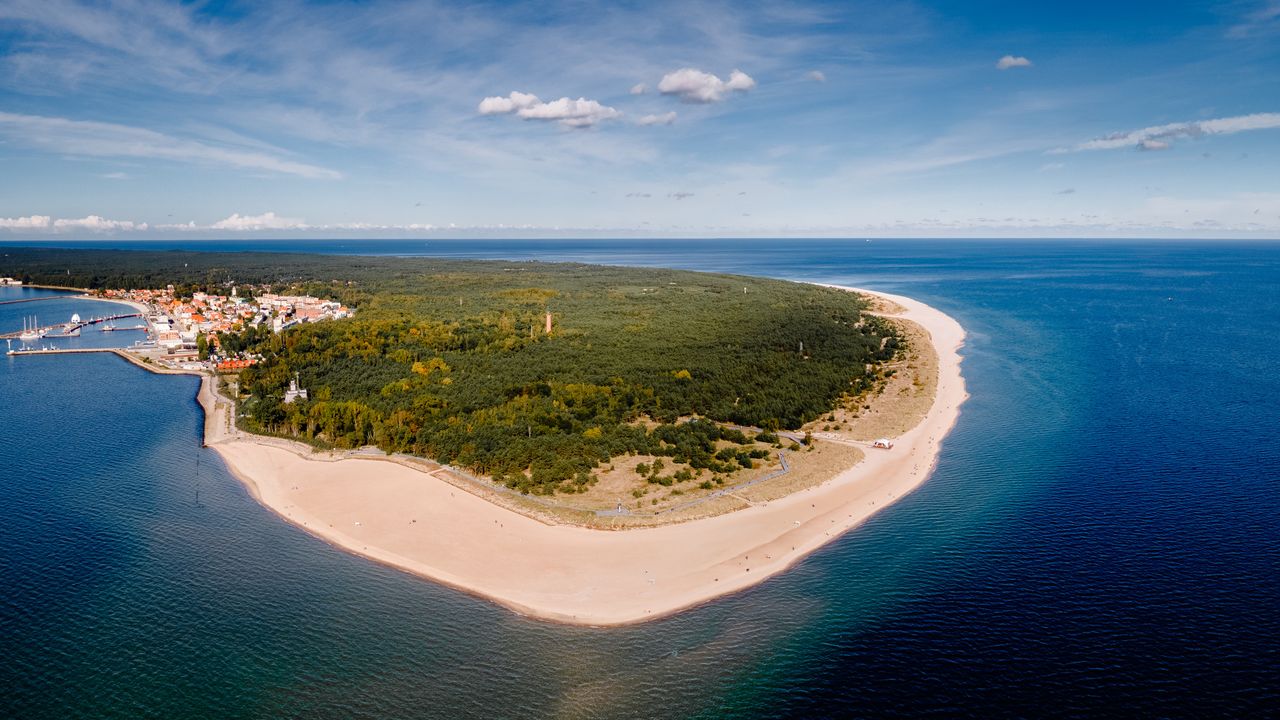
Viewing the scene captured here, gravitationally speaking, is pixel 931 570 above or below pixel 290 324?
below

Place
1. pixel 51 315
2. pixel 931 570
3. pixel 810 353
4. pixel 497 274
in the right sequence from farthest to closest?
1. pixel 497 274
2. pixel 51 315
3. pixel 810 353
4. pixel 931 570

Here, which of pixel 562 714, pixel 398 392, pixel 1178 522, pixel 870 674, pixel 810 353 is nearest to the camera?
pixel 562 714

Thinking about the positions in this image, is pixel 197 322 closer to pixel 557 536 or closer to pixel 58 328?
pixel 58 328

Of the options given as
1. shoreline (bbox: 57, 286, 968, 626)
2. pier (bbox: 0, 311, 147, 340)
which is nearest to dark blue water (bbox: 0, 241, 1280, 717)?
shoreline (bbox: 57, 286, 968, 626)

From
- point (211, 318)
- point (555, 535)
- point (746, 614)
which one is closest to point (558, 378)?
point (555, 535)

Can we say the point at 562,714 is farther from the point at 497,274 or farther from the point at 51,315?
the point at 497,274

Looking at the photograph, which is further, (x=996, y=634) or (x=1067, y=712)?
(x=996, y=634)

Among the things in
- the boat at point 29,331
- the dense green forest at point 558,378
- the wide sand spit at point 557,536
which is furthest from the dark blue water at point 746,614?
the boat at point 29,331

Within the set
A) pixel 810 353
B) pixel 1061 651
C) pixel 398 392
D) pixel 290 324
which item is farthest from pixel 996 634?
pixel 290 324
